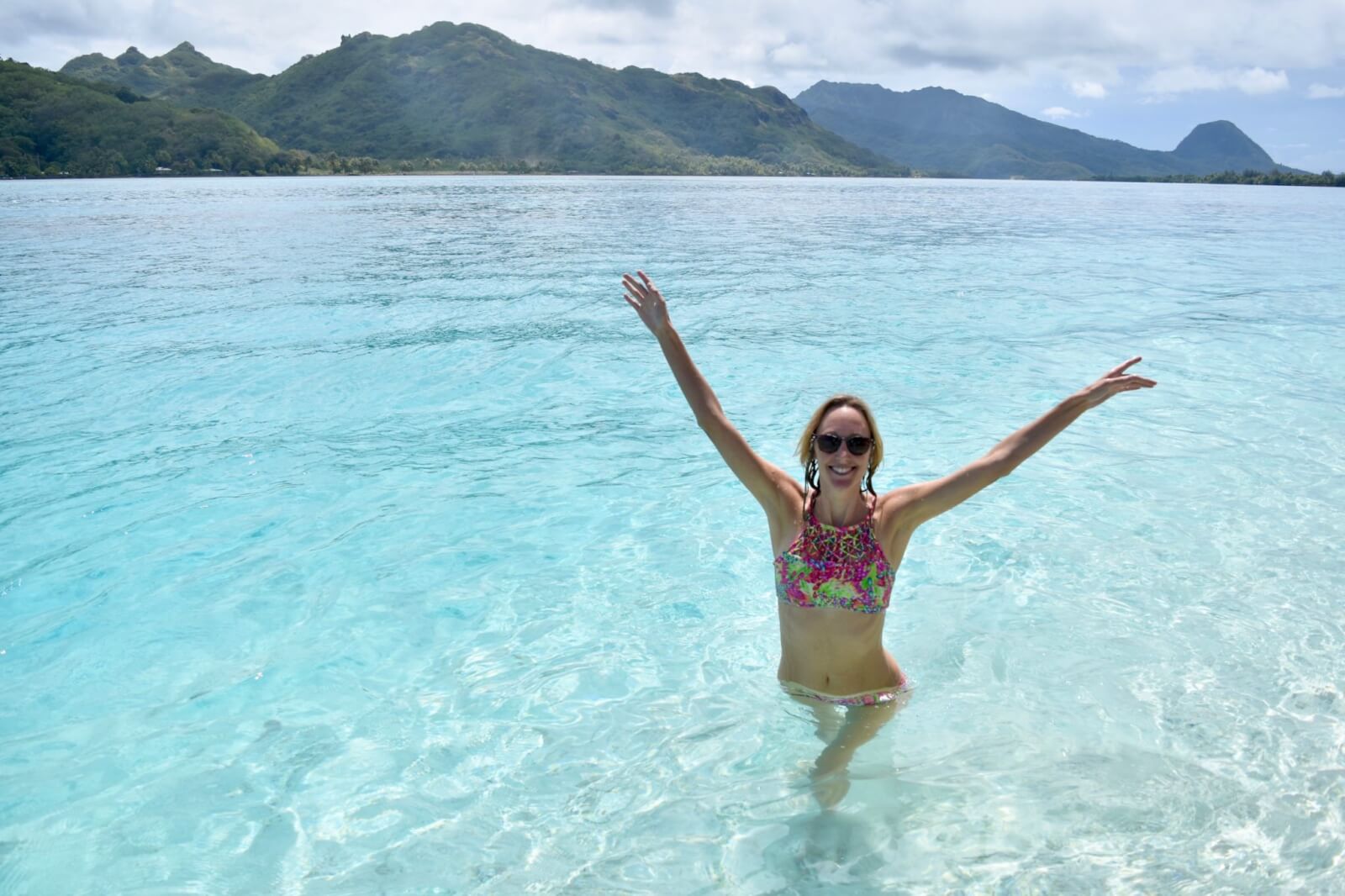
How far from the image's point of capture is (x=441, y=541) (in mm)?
6914

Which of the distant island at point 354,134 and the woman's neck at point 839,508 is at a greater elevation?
the distant island at point 354,134

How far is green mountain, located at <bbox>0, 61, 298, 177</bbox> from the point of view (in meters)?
104

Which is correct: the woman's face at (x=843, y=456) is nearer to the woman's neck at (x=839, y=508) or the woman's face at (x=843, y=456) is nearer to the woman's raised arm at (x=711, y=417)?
the woman's neck at (x=839, y=508)

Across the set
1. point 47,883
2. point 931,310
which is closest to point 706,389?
point 47,883

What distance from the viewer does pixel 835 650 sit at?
12.5 feet

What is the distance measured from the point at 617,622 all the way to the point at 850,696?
2.12 metres

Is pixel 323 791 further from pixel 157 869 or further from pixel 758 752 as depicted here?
pixel 758 752

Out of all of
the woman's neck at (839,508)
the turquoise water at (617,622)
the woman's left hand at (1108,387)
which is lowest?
the turquoise water at (617,622)

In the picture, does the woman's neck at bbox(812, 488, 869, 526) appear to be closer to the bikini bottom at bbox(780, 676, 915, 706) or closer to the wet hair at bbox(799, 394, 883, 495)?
Answer: the wet hair at bbox(799, 394, 883, 495)

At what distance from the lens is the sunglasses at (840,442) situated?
3.38m

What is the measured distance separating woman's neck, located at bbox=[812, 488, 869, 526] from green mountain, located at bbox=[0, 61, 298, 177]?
122 meters

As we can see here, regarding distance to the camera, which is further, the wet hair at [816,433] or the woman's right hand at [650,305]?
the woman's right hand at [650,305]

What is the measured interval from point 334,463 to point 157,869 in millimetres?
5297

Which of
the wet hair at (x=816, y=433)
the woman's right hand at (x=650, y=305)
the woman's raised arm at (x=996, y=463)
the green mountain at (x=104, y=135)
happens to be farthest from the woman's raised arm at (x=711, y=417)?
the green mountain at (x=104, y=135)
